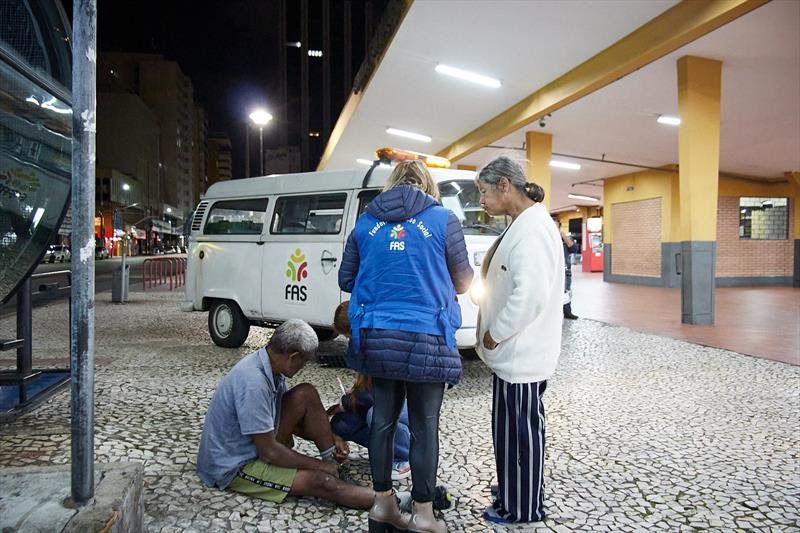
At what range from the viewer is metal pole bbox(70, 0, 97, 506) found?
1871 millimetres

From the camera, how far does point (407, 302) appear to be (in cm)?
237

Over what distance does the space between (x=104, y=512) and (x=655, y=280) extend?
1982cm

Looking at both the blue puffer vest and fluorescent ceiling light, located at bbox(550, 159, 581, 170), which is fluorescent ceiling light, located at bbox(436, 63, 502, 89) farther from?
the blue puffer vest

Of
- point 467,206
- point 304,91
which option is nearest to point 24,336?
point 467,206

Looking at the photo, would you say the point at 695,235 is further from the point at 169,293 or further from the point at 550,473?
the point at 169,293

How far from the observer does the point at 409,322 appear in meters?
2.34

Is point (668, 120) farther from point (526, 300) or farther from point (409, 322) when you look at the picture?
point (409, 322)

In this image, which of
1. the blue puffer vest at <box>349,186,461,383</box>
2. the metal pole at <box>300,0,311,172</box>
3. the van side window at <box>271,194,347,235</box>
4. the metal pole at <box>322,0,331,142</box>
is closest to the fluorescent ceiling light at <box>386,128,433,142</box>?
the van side window at <box>271,194,347,235</box>

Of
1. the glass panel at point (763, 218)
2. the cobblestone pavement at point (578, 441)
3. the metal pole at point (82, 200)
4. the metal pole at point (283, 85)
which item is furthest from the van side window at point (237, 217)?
the metal pole at point (283, 85)

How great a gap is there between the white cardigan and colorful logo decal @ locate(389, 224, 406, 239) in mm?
502

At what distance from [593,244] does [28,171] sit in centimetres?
2790

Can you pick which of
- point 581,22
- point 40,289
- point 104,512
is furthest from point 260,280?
point 581,22

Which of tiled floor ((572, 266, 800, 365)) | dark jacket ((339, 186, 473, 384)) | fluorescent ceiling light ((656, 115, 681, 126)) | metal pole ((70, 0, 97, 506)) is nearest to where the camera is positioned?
metal pole ((70, 0, 97, 506))

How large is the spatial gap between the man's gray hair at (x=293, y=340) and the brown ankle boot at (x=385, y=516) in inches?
30.6
